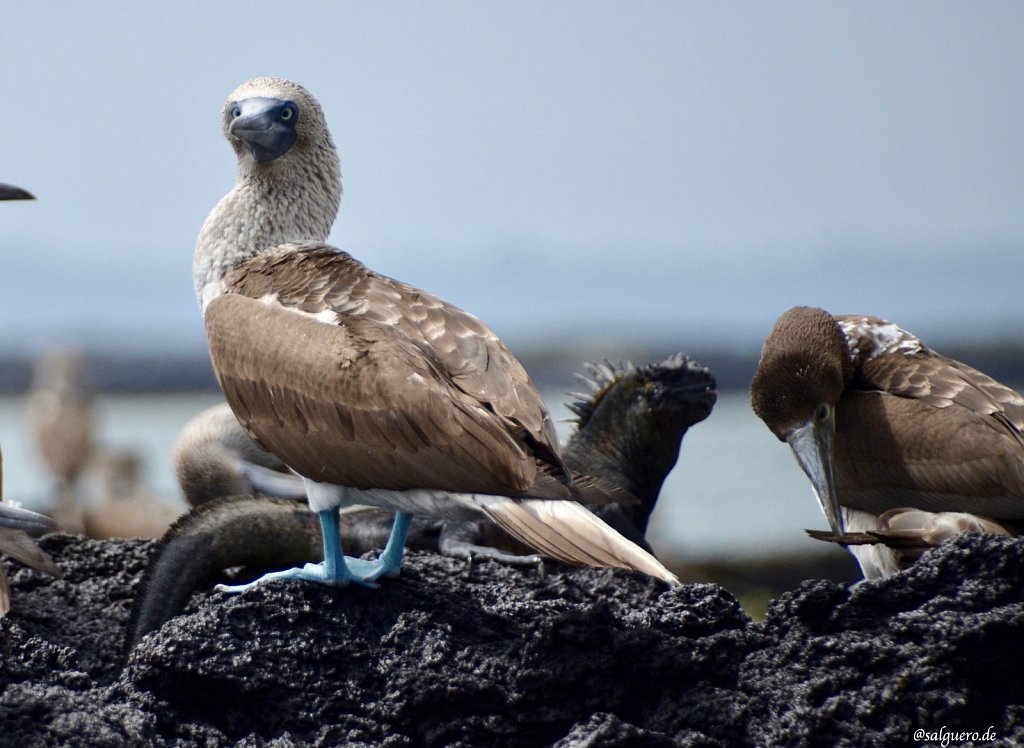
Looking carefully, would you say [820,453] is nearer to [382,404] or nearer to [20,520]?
[382,404]

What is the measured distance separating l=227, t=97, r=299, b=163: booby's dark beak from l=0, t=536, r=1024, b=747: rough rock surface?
187 cm

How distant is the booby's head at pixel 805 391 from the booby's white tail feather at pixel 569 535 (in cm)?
142

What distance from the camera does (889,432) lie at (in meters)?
5.89

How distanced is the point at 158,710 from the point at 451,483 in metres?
1.25

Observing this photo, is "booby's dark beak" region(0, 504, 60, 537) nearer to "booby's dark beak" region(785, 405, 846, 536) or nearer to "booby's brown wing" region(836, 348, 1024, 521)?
"booby's dark beak" region(785, 405, 846, 536)

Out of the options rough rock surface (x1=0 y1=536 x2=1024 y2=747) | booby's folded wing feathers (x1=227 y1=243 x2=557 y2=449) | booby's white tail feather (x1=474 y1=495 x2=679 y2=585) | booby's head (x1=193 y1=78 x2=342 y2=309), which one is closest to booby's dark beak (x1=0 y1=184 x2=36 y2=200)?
booby's head (x1=193 y1=78 x2=342 y2=309)

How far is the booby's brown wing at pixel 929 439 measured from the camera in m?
5.58

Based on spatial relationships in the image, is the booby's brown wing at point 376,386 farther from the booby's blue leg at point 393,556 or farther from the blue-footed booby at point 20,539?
the blue-footed booby at point 20,539

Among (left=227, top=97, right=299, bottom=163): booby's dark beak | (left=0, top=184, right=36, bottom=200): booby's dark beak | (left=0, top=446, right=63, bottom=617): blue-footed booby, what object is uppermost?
(left=227, top=97, right=299, bottom=163): booby's dark beak

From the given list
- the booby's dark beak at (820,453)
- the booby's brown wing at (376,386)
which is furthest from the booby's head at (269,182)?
the booby's dark beak at (820,453)

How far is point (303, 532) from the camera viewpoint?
625 centimetres

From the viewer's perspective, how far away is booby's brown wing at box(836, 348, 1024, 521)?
5.58 meters

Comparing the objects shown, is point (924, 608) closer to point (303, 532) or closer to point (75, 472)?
point (303, 532)

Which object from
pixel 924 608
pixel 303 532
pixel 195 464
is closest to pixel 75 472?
pixel 195 464
